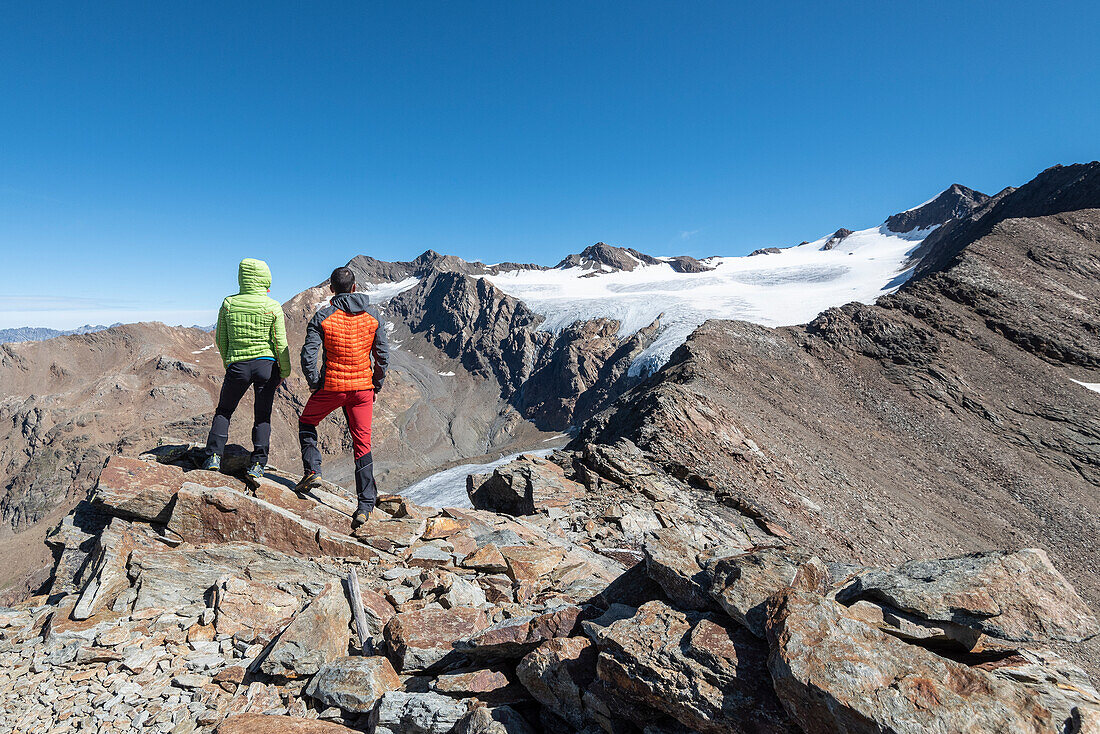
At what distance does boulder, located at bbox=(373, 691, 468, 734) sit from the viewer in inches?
167

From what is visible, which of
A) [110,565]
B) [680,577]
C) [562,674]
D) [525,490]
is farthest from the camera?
[525,490]

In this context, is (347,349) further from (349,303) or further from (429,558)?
(429,558)

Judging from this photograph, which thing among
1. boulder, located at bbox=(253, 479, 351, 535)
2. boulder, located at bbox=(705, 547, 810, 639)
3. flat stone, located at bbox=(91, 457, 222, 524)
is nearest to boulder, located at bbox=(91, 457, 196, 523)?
flat stone, located at bbox=(91, 457, 222, 524)

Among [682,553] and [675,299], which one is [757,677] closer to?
[682,553]

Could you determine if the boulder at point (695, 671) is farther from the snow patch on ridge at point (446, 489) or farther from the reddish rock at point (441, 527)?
the snow patch on ridge at point (446, 489)

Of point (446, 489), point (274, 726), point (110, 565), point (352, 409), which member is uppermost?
point (352, 409)

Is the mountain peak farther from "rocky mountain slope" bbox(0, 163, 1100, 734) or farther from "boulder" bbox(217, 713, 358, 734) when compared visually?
"boulder" bbox(217, 713, 358, 734)

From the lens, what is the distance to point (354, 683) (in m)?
4.77

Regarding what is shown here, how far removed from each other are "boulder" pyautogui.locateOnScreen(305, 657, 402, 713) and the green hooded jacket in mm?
5044

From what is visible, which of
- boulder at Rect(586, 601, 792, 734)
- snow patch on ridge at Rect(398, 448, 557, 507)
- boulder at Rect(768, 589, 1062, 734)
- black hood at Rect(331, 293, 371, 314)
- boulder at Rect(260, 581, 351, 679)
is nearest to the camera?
boulder at Rect(768, 589, 1062, 734)

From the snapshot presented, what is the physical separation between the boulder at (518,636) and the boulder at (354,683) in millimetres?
743

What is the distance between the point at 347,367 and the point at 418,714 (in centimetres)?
499

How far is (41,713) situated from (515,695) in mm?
4458

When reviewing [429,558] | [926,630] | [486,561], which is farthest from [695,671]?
[429,558]
